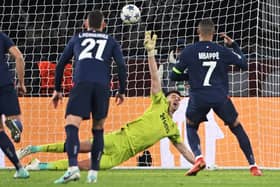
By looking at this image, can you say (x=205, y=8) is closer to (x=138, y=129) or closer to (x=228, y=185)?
(x=138, y=129)

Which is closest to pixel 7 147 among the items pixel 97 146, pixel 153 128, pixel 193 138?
pixel 97 146

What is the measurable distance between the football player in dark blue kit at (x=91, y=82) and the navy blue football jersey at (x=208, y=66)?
1.95m

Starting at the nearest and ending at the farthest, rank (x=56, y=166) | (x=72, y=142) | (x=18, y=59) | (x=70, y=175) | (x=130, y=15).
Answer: (x=70, y=175), (x=72, y=142), (x=18, y=59), (x=56, y=166), (x=130, y=15)

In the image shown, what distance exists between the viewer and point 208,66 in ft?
35.9

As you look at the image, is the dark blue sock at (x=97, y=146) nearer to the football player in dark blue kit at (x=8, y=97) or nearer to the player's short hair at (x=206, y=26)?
the football player in dark blue kit at (x=8, y=97)

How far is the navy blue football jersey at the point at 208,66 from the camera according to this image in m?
10.9

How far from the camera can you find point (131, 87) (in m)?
16.3

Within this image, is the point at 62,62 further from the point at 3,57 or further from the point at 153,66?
the point at 153,66

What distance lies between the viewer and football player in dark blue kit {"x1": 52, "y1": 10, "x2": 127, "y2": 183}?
8852mm

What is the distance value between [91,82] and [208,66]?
249cm

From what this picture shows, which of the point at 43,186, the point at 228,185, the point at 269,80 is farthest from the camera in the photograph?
the point at 269,80

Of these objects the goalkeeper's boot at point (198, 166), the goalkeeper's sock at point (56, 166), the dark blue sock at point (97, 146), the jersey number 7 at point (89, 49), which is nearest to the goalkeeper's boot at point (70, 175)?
the dark blue sock at point (97, 146)

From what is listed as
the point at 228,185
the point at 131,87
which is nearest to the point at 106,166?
the point at 228,185

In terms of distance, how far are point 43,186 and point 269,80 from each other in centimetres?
828
